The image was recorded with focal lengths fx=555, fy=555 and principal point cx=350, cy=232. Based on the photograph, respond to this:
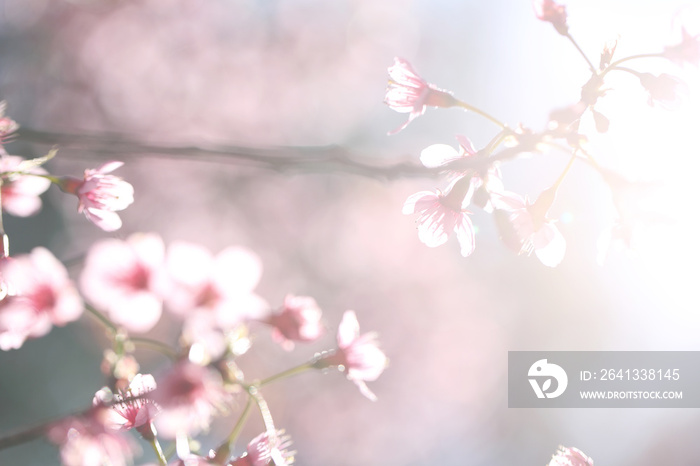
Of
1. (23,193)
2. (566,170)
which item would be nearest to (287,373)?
(566,170)

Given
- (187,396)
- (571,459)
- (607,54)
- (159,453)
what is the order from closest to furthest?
1. (187,396)
2. (159,453)
3. (607,54)
4. (571,459)

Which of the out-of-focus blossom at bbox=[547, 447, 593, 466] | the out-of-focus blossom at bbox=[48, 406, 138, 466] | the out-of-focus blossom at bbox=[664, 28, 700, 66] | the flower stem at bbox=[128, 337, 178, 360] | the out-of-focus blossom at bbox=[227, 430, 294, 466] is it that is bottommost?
the out-of-focus blossom at bbox=[547, 447, 593, 466]

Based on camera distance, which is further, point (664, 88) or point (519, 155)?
point (664, 88)

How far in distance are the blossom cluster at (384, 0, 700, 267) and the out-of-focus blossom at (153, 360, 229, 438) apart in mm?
321

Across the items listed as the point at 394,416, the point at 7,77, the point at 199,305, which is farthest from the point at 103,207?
the point at 394,416

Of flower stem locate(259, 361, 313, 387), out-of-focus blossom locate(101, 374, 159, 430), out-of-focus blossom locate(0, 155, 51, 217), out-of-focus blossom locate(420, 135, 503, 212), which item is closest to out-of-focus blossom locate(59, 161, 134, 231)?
out-of-focus blossom locate(0, 155, 51, 217)

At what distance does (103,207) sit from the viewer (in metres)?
0.80

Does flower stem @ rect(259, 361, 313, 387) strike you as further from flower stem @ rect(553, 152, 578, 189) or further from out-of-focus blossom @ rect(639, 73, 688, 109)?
out-of-focus blossom @ rect(639, 73, 688, 109)

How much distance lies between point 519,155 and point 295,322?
321 millimetres

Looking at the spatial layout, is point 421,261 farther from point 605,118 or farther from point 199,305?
point 199,305

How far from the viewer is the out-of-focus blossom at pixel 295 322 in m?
0.55

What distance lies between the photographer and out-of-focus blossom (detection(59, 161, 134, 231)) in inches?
30.5

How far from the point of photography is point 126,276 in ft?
1.74

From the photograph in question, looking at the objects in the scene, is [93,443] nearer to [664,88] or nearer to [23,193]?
[23,193]
